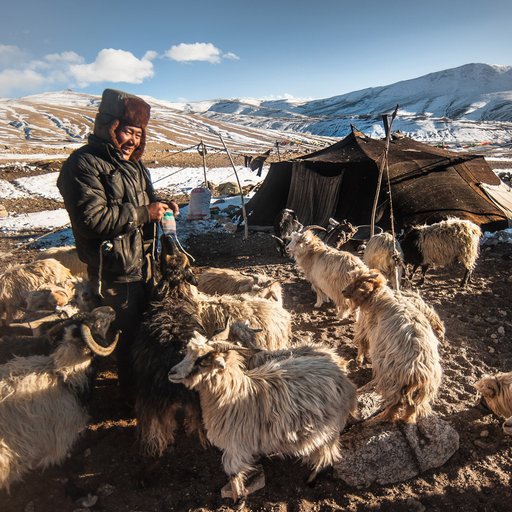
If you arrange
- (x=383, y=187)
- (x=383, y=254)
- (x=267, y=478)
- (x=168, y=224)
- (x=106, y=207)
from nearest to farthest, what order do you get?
(x=106, y=207)
(x=267, y=478)
(x=168, y=224)
(x=383, y=254)
(x=383, y=187)

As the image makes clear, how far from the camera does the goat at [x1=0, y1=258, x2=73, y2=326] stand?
4961 millimetres

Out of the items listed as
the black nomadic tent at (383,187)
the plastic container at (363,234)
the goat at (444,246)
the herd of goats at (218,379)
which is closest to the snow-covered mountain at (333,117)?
the black nomadic tent at (383,187)

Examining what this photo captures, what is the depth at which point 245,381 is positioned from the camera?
9.37 ft

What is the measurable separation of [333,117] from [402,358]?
1655 centimetres

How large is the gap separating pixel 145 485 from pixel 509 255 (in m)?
9.07

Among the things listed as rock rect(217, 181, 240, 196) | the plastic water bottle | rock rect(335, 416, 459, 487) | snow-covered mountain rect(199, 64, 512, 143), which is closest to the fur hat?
the plastic water bottle

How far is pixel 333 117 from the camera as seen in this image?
1756 centimetres

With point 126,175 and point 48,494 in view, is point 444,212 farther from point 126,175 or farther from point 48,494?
point 48,494

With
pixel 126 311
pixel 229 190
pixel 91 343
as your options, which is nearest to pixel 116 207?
pixel 126 311

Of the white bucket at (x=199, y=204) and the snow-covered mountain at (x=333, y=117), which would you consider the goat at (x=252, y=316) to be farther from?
the snow-covered mountain at (x=333, y=117)

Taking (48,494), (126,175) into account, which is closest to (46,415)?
Result: (48,494)

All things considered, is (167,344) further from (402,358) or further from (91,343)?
(402,358)

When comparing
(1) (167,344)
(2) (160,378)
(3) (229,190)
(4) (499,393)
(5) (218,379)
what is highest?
(3) (229,190)

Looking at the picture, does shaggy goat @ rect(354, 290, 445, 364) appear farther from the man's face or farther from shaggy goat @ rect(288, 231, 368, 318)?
the man's face
